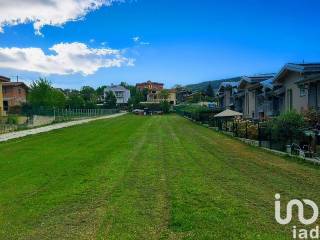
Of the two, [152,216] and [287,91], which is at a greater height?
[287,91]

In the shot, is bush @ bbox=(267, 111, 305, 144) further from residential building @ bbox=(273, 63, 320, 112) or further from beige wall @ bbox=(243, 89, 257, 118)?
beige wall @ bbox=(243, 89, 257, 118)

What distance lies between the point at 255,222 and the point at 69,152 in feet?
46.2

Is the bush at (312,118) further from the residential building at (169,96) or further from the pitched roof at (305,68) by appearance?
the residential building at (169,96)

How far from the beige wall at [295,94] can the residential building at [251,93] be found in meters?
8.01

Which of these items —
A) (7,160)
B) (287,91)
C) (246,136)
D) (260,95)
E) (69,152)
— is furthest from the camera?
(260,95)

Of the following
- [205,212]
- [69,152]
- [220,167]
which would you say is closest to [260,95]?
[69,152]

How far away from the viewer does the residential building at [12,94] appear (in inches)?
3127

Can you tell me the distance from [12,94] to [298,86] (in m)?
64.3

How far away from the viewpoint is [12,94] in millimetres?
80812

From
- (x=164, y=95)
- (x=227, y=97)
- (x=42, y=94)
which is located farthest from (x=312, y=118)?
(x=164, y=95)

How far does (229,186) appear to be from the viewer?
35.3ft

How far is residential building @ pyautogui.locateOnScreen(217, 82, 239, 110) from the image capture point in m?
58.0

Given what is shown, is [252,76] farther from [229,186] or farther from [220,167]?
[229,186]

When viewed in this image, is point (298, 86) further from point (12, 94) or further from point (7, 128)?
point (12, 94)
